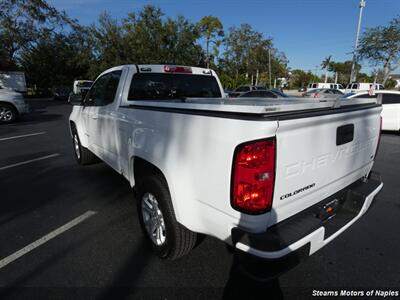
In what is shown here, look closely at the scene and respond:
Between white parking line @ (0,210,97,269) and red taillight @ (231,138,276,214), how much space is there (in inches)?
92.9

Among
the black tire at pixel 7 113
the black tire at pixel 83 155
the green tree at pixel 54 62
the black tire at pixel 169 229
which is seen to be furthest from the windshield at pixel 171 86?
the green tree at pixel 54 62

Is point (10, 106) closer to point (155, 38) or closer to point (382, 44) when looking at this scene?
point (155, 38)

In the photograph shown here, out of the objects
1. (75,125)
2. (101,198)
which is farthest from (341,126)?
(75,125)

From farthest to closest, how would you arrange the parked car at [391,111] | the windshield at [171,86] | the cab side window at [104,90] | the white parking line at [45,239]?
the parked car at [391,111] → the cab side window at [104,90] → the windshield at [171,86] → the white parking line at [45,239]

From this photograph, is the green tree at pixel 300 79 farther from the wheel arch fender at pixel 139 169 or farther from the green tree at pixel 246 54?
the wheel arch fender at pixel 139 169

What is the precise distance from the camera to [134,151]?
271 centimetres

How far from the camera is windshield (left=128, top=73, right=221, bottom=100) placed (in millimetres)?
3459

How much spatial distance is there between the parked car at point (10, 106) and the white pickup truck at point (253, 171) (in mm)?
11183

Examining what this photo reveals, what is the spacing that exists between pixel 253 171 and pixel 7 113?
13.2 m

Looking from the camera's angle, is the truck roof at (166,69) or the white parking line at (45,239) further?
the truck roof at (166,69)

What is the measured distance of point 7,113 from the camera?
1132 centimetres

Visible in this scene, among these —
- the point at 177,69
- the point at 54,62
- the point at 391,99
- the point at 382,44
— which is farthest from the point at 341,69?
the point at 177,69

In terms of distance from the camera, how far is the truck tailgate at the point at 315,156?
67.5 inches

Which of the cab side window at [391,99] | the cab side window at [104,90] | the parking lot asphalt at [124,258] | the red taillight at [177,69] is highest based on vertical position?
the red taillight at [177,69]
